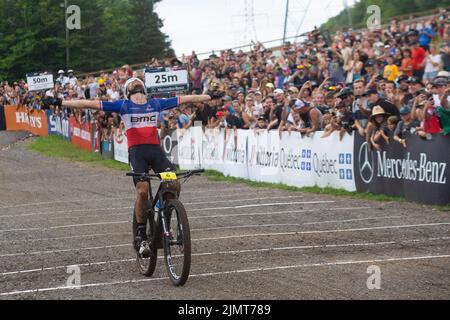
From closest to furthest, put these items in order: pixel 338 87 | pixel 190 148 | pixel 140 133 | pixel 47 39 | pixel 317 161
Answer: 1. pixel 140 133
2. pixel 317 161
3. pixel 338 87
4. pixel 190 148
5. pixel 47 39

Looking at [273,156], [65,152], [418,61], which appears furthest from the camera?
[65,152]

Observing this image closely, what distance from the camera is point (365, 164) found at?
17469mm

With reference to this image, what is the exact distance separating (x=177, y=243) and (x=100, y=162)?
2322cm

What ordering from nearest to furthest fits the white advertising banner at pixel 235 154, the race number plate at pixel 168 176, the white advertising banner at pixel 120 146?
1. the race number plate at pixel 168 176
2. the white advertising banner at pixel 235 154
3. the white advertising banner at pixel 120 146

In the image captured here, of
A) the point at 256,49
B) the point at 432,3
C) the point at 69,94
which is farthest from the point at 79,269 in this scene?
the point at 432,3

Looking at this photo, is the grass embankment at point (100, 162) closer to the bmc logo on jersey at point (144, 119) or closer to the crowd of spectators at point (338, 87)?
the crowd of spectators at point (338, 87)

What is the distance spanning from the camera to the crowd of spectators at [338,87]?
16.5 m

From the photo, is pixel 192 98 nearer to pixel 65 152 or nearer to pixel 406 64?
pixel 406 64

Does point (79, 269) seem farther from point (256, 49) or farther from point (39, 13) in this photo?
point (39, 13)

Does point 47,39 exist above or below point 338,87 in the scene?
above

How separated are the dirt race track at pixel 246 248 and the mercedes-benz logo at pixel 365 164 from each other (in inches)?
31.5

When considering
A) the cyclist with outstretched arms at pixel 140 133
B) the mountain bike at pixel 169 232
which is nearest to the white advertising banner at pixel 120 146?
the cyclist with outstretched arms at pixel 140 133

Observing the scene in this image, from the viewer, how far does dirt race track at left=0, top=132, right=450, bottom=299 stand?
8969mm

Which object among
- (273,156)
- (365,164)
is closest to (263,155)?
(273,156)
